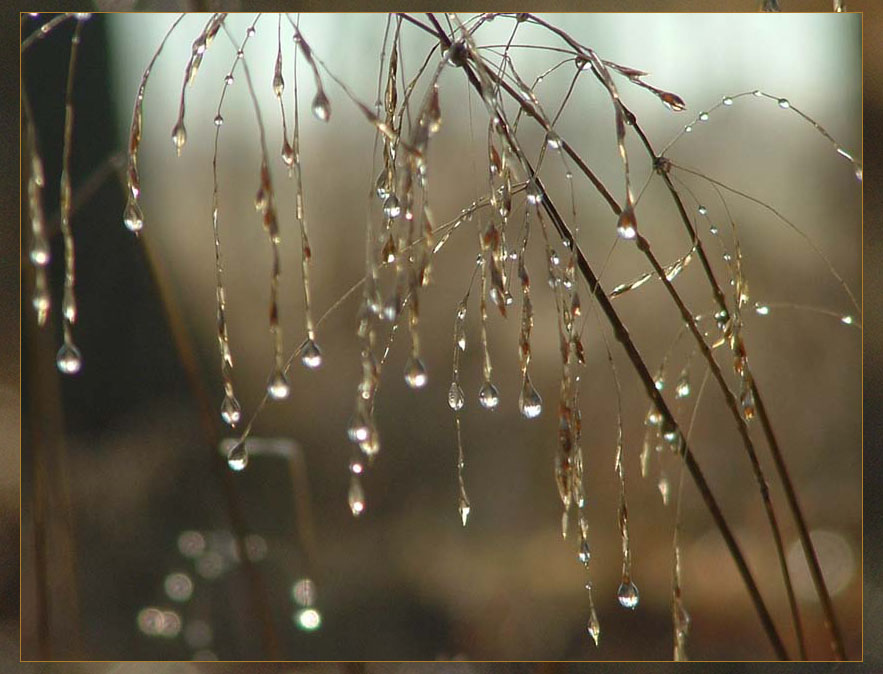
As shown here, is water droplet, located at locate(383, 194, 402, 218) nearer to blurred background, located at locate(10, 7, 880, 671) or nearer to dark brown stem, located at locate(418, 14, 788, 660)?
dark brown stem, located at locate(418, 14, 788, 660)

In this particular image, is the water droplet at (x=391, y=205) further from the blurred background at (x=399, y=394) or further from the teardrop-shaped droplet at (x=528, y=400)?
the blurred background at (x=399, y=394)

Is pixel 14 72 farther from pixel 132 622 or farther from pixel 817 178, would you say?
pixel 817 178

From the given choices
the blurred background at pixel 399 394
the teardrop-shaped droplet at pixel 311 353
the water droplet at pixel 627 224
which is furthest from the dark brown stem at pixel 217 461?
the water droplet at pixel 627 224

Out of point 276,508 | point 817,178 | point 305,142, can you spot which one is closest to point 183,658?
point 276,508

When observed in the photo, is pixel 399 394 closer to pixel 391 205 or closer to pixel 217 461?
pixel 217 461

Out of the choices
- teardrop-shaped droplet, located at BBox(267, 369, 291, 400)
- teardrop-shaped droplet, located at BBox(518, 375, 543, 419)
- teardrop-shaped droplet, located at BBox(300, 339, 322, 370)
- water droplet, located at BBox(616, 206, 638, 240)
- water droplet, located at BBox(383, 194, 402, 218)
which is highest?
water droplet, located at BBox(383, 194, 402, 218)

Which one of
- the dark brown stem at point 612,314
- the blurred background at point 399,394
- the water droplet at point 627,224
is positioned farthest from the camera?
the blurred background at point 399,394

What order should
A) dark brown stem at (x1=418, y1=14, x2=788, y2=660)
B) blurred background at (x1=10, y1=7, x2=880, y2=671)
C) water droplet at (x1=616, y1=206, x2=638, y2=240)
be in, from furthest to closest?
1. blurred background at (x1=10, y1=7, x2=880, y2=671)
2. dark brown stem at (x1=418, y1=14, x2=788, y2=660)
3. water droplet at (x1=616, y1=206, x2=638, y2=240)

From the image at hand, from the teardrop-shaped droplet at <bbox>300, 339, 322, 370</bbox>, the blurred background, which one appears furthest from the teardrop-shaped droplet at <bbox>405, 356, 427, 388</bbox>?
the blurred background
